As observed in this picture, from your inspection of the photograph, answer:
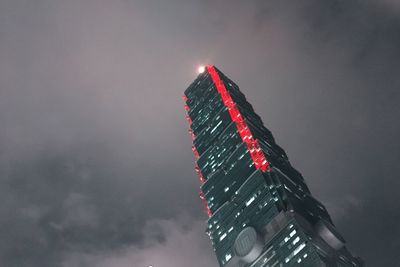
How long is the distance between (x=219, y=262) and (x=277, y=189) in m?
29.0

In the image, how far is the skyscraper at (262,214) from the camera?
472 ft

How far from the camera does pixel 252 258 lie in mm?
147500

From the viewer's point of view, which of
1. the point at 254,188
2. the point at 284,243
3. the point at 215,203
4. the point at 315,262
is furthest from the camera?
the point at 215,203

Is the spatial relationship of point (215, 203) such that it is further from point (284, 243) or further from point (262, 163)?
point (284, 243)

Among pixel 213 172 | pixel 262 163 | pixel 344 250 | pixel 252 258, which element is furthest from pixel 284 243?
pixel 213 172

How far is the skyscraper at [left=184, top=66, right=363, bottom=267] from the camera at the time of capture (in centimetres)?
14388

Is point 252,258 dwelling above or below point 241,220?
below

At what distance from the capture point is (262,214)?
15862cm

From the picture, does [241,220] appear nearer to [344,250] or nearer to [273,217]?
[273,217]

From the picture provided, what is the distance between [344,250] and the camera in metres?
155

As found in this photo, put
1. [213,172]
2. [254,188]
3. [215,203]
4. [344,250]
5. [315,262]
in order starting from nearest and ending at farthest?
1. [315,262]
2. [344,250]
3. [254,188]
4. [215,203]
5. [213,172]

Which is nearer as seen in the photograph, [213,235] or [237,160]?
[213,235]

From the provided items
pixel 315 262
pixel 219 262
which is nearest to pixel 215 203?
pixel 219 262

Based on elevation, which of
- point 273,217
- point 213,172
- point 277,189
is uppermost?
point 213,172
